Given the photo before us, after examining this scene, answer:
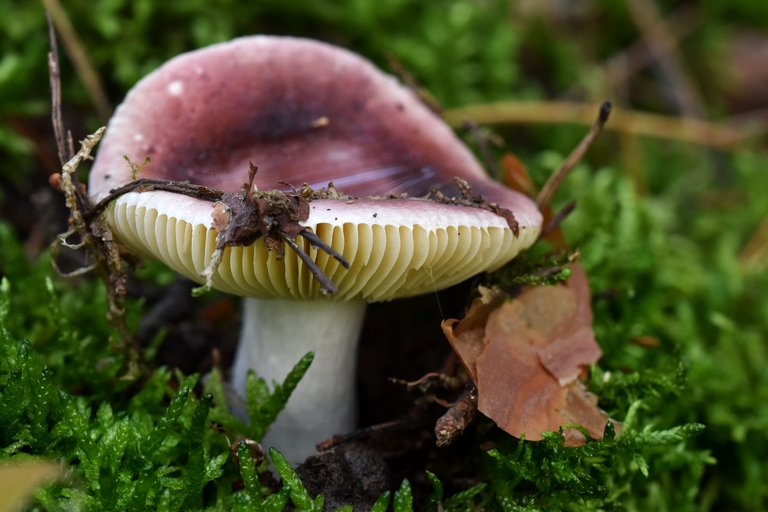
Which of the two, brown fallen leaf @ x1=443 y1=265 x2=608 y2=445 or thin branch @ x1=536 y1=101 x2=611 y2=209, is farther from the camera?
thin branch @ x1=536 y1=101 x2=611 y2=209

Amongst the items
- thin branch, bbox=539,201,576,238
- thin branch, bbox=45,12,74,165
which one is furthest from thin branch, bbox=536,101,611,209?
thin branch, bbox=45,12,74,165

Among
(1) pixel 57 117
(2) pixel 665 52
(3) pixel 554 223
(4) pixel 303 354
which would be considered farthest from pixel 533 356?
(2) pixel 665 52

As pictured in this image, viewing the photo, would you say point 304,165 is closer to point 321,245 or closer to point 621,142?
point 321,245

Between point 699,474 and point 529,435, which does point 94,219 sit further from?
point 699,474

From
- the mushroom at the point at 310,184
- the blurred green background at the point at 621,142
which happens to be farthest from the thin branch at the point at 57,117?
the blurred green background at the point at 621,142

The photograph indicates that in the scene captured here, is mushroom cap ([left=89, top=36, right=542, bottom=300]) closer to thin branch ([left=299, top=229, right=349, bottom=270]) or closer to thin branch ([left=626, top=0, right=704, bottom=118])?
thin branch ([left=299, top=229, right=349, bottom=270])

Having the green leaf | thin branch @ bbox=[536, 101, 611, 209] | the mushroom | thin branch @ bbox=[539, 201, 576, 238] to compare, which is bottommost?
the green leaf

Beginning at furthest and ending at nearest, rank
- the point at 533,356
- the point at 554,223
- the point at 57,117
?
the point at 554,223
the point at 533,356
the point at 57,117
